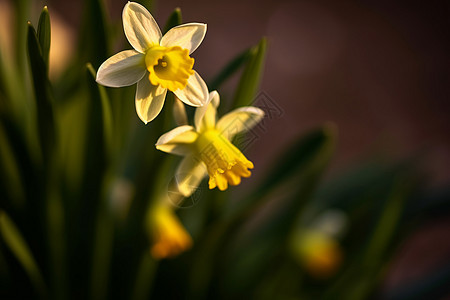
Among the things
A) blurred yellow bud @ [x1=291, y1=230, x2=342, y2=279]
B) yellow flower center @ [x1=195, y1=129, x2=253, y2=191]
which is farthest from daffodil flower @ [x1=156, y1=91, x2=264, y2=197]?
blurred yellow bud @ [x1=291, y1=230, x2=342, y2=279]

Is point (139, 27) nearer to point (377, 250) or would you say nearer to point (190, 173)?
point (190, 173)

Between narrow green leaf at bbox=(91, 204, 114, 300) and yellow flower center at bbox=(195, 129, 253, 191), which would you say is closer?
yellow flower center at bbox=(195, 129, 253, 191)

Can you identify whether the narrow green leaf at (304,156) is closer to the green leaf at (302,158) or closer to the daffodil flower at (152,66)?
the green leaf at (302,158)

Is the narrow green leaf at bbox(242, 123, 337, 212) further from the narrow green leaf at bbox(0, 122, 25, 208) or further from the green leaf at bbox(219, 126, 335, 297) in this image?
the narrow green leaf at bbox(0, 122, 25, 208)

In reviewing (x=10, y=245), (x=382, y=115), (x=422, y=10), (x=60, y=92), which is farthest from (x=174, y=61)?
(x=422, y=10)

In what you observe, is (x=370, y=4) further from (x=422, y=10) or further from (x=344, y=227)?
(x=344, y=227)

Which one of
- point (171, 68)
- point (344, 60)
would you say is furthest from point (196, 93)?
point (344, 60)
